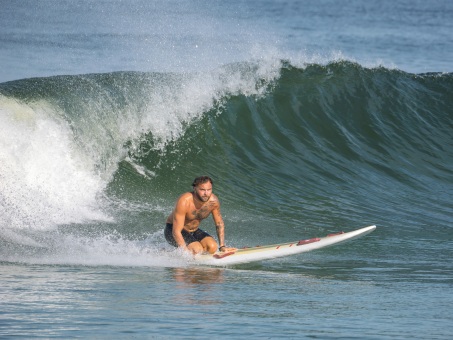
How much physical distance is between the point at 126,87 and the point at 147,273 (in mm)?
9365

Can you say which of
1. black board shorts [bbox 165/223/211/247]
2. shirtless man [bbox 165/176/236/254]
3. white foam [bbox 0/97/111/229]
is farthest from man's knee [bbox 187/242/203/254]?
white foam [bbox 0/97/111/229]

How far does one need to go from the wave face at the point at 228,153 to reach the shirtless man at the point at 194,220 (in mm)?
451

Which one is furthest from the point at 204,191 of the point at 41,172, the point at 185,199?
the point at 41,172

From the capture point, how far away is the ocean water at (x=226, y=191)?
6730 mm

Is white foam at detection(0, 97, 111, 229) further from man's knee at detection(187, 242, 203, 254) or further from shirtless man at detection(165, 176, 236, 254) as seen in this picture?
man's knee at detection(187, 242, 203, 254)

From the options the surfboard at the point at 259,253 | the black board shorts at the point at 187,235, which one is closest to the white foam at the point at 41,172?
the black board shorts at the point at 187,235

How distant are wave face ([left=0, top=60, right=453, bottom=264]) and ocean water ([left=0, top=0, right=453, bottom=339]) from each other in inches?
1.7

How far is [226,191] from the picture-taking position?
14.3 meters

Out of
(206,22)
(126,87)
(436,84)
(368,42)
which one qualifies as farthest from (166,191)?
(206,22)

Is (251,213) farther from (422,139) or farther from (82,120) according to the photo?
(422,139)

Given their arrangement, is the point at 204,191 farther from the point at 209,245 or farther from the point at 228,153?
the point at 228,153

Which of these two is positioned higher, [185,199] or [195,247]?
[185,199]

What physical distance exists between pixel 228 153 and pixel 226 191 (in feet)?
6.82

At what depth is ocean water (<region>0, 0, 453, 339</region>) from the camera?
6730 millimetres
